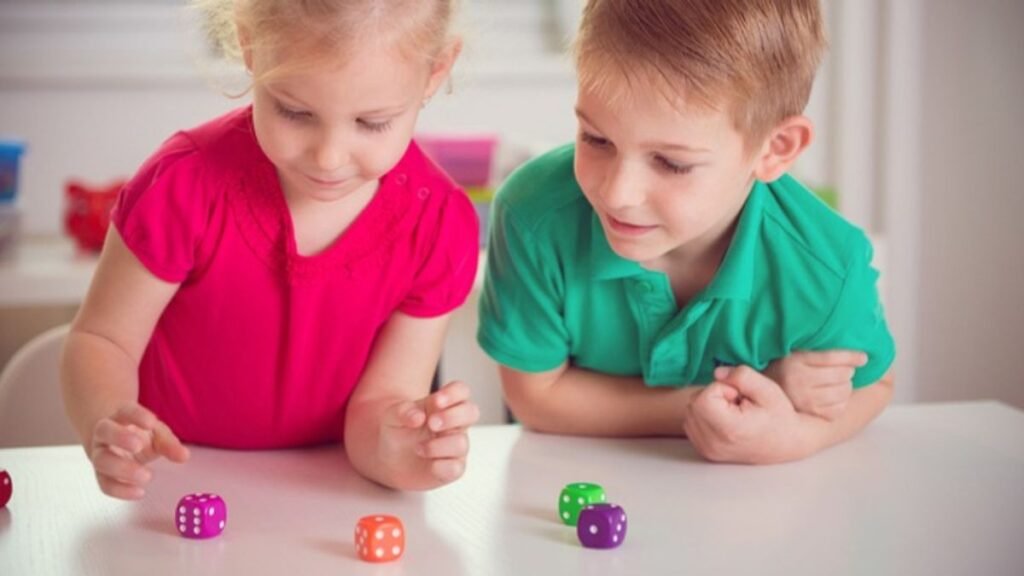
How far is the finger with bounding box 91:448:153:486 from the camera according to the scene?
0.89 m

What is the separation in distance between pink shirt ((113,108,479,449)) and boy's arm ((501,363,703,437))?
0.38ft

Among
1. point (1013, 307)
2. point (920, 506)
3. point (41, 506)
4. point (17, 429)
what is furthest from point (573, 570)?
point (1013, 307)

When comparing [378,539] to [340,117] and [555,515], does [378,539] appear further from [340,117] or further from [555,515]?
[340,117]

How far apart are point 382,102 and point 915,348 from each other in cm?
149

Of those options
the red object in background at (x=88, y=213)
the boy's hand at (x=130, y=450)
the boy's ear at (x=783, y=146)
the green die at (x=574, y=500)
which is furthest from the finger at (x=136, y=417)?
the red object in background at (x=88, y=213)

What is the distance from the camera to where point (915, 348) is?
2230mm

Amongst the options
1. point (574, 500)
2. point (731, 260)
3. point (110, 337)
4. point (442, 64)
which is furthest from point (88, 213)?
point (574, 500)

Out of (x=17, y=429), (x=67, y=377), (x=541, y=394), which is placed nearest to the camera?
(x=67, y=377)

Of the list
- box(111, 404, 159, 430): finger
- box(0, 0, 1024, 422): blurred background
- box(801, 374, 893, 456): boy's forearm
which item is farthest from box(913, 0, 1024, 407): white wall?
box(111, 404, 159, 430): finger

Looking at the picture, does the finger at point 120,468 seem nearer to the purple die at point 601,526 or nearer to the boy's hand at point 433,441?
the boy's hand at point 433,441

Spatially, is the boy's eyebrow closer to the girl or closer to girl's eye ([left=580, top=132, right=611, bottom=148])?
girl's eye ([left=580, top=132, right=611, bottom=148])

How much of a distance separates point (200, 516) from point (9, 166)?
1.24 meters

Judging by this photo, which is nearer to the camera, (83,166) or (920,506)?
(920,506)

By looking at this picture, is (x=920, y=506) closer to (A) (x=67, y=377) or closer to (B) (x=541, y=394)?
(B) (x=541, y=394)
